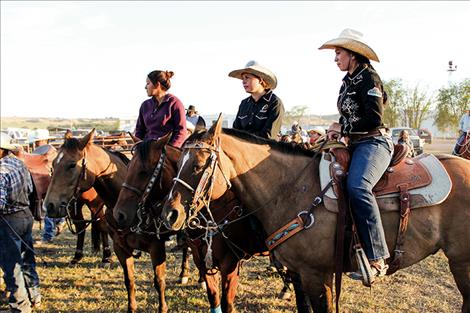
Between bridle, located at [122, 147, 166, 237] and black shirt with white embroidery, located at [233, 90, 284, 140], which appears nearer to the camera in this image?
bridle, located at [122, 147, 166, 237]

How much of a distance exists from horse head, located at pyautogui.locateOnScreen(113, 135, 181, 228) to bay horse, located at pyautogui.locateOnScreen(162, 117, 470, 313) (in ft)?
3.90

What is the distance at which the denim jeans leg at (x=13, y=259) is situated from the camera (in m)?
5.07

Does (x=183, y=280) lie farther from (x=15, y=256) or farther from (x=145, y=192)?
(x=145, y=192)

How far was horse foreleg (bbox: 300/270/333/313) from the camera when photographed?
135 inches

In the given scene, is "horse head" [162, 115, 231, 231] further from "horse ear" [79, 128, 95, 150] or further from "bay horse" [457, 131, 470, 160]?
"bay horse" [457, 131, 470, 160]

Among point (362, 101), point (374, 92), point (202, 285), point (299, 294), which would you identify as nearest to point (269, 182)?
point (362, 101)

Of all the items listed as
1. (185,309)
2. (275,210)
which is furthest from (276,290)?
(275,210)

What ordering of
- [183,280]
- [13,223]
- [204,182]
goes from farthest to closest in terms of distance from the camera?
1. [183,280]
2. [13,223]
3. [204,182]

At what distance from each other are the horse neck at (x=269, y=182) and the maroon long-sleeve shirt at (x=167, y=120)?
1766mm

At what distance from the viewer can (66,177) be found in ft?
15.7

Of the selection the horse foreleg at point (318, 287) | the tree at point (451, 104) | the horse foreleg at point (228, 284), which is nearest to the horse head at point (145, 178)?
the horse foreleg at point (228, 284)

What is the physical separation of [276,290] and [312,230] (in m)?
3.28

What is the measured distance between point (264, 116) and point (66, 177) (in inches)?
103

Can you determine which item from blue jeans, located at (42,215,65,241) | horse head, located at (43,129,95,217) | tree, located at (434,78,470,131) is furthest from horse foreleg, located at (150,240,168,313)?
tree, located at (434,78,470,131)
